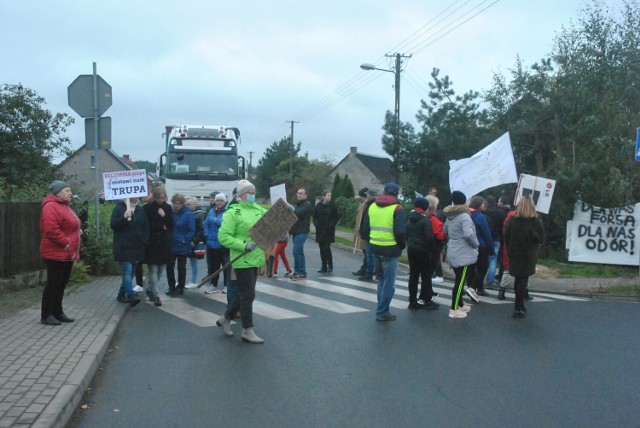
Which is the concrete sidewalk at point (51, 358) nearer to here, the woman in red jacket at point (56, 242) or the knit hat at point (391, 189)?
the woman in red jacket at point (56, 242)

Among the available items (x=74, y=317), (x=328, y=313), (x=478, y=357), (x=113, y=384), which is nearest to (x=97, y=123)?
(x=74, y=317)

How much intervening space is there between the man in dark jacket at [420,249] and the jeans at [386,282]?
952 millimetres

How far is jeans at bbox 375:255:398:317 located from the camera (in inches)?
361

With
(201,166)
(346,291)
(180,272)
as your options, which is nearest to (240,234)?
(180,272)

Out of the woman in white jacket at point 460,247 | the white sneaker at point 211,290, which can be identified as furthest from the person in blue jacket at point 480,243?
the white sneaker at point 211,290

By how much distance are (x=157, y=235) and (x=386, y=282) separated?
355 cm

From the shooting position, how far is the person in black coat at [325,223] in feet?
49.1

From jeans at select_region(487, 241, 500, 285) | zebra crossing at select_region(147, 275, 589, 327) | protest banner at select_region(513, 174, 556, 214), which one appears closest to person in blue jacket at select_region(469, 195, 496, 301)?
zebra crossing at select_region(147, 275, 589, 327)

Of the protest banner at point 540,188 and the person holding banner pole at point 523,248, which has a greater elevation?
the protest banner at point 540,188

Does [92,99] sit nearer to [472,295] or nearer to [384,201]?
[384,201]

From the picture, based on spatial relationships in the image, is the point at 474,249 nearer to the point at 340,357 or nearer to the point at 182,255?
the point at 340,357

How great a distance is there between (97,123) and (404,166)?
47.1 ft

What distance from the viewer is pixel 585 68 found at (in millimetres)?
18609

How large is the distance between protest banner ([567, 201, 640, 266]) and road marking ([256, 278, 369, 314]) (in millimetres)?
7324
